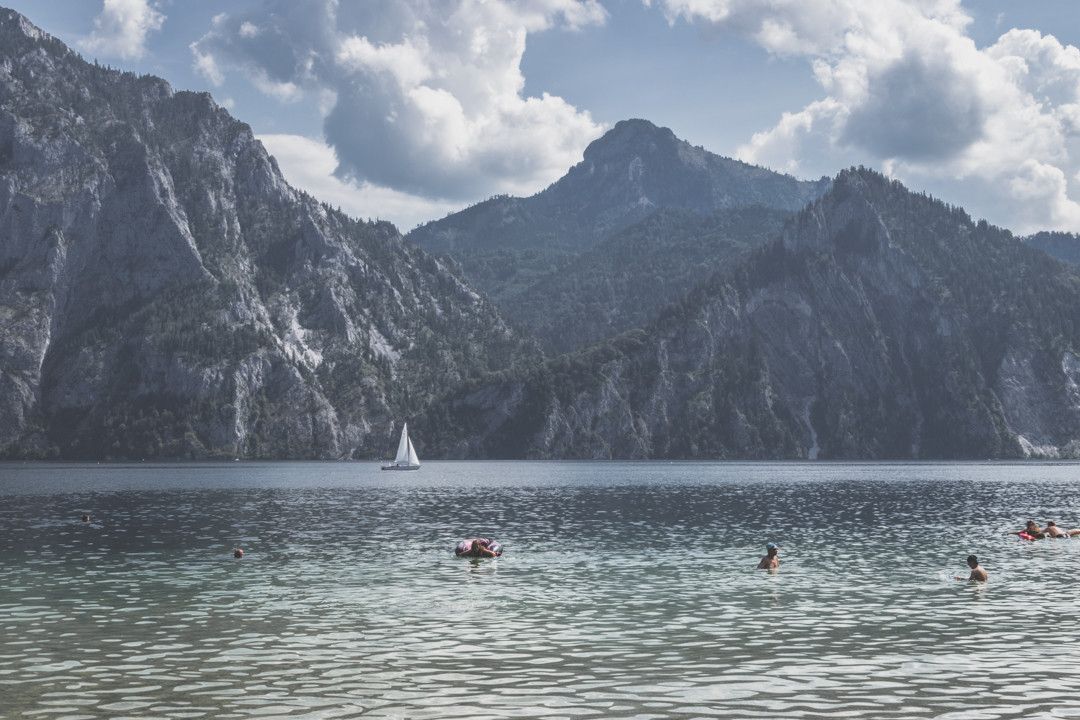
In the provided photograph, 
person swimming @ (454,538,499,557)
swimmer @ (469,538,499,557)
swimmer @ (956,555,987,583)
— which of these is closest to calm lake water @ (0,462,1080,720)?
swimmer @ (956,555,987,583)

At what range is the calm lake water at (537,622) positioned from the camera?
105 ft

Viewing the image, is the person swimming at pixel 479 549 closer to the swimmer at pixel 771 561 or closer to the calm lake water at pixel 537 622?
the calm lake water at pixel 537 622

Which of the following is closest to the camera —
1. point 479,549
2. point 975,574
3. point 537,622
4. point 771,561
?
point 537,622

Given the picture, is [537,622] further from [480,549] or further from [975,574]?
[975,574]

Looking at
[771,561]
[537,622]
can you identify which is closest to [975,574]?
[771,561]

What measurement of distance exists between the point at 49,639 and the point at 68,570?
25.6m

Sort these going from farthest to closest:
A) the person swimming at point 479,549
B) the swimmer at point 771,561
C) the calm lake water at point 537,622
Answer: the person swimming at point 479,549 < the swimmer at point 771,561 < the calm lake water at point 537,622

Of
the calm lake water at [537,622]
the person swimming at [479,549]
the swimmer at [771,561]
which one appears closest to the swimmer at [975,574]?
the calm lake water at [537,622]

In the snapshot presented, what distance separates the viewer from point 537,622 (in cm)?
4697

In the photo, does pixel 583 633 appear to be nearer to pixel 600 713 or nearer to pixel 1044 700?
pixel 600 713

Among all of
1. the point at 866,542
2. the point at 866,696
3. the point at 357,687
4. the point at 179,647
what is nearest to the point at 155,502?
the point at 866,542

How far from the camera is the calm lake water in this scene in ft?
105

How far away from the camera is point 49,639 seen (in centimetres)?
4222

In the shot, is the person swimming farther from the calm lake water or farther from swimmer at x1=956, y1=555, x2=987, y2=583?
swimmer at x1=956, y1=555, x2=987, y2=583
